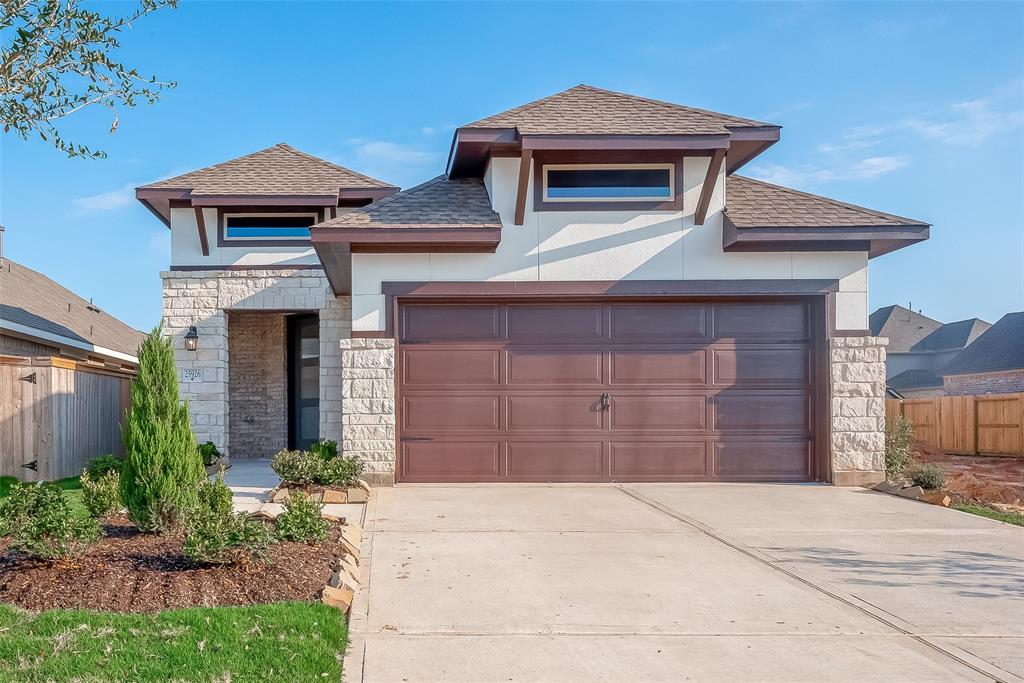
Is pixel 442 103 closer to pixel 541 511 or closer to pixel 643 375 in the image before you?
pixel 643 375

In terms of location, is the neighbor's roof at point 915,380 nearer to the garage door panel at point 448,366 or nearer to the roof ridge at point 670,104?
the roof ridge at point 670,104

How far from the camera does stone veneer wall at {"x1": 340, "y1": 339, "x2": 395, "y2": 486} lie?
401 inches

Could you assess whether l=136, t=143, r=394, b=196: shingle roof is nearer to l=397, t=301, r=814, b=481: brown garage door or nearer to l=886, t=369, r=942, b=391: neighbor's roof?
l=397, t=301, r=814, b=481: brown garage door

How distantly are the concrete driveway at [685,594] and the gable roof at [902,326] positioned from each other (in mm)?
38167

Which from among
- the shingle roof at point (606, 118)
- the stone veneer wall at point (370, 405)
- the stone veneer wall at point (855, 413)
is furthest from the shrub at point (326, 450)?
the stone veneer wall at point (855, 413)

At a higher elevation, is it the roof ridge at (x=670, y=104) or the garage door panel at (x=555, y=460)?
the roof ridge at (x=670, y=104)

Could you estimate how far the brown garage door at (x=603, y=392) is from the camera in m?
10.4

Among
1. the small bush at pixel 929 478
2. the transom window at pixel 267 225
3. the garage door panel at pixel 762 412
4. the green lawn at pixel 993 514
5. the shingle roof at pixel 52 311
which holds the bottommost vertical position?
the green lawn at pixel 993 514

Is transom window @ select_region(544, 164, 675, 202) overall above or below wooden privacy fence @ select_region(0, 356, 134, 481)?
above

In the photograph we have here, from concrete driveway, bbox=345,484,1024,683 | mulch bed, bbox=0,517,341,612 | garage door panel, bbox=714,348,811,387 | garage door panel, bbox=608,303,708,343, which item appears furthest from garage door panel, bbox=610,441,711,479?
mulch bed, bbox=0,517,341,612

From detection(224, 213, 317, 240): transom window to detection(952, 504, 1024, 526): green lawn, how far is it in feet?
34.3

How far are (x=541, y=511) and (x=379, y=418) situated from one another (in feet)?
9.51

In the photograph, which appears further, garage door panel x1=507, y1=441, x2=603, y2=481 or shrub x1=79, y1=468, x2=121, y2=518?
garage door panel x1=507, y1=441, x2=603, y2=481

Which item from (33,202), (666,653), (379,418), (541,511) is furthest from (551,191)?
(666,653)
